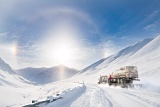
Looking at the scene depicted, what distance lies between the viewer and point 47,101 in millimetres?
10859

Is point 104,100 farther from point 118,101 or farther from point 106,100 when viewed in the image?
point 118,101

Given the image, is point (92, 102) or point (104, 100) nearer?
point (92, 102)

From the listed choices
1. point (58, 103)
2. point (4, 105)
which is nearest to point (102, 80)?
point (4, 105)

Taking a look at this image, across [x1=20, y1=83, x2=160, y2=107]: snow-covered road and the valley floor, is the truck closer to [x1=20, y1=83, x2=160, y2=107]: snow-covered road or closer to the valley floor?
the valley floor

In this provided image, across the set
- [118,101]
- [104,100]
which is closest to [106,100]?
[104,100]

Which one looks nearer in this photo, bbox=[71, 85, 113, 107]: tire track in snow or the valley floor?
the valley floor

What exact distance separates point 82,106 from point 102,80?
4217 centimetres

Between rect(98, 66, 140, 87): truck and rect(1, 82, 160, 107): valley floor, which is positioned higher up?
rect(98, 66, 140, 87): truck

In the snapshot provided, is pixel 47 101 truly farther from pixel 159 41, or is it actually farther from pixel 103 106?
pixel 159 41

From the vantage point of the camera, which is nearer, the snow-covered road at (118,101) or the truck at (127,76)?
the snow-covered road at (118,101)

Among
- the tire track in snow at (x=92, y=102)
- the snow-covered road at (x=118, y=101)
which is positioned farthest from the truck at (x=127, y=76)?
the tire track in snow at (x=92, y=102)

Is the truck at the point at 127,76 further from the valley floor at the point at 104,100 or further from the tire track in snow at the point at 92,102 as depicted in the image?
the tire track in snow at the point at 92,102

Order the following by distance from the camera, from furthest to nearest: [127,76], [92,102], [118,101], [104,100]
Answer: [127,76], [104,100], [118,101], [92,102]

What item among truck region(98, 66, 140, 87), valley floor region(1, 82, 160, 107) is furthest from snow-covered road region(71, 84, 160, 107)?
truck region(98, 66, 140, 87)
